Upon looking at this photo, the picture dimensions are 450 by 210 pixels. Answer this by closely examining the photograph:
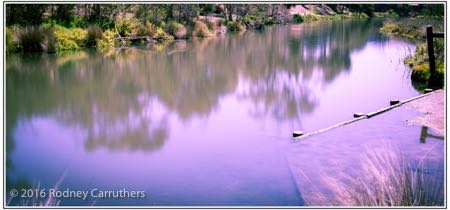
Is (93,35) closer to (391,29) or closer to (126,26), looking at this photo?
(126,26)

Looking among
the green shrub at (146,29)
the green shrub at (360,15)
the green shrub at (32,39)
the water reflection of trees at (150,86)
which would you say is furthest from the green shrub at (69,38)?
the green shrub at (360,15)

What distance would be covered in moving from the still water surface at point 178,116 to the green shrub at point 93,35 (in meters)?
2.97

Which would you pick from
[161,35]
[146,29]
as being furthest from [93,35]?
[161,35]

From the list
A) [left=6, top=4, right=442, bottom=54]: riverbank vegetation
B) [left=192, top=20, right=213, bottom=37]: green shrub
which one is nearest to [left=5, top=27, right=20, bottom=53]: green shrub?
[left=6, top=4, right=442, bottom=54]: riverbank vegetation

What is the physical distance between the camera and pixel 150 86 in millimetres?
16547

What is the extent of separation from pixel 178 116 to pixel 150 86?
4464 millimetres

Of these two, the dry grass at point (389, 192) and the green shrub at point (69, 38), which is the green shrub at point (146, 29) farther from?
the dry grass at point (389, 192)

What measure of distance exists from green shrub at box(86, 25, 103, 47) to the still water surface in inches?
117

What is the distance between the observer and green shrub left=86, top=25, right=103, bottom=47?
27.3m

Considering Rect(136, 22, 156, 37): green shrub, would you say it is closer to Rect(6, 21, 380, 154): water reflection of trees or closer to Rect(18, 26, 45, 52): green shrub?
Rect(6, 21, 380, 154): water reflection of trees

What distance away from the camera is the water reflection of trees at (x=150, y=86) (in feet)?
38.6

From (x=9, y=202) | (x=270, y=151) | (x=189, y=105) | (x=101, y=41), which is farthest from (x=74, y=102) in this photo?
(x=101, y=41)

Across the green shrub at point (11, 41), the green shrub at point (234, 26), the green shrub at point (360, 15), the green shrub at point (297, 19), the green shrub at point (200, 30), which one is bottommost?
the green shrub at point (11, 41)

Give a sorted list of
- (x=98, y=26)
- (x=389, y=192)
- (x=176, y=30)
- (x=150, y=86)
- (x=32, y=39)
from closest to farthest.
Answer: (x=389, y=192)
(x=150, y=86)
(x=32, y=39)
(x=98, y=26)
(x=176, y=30)
